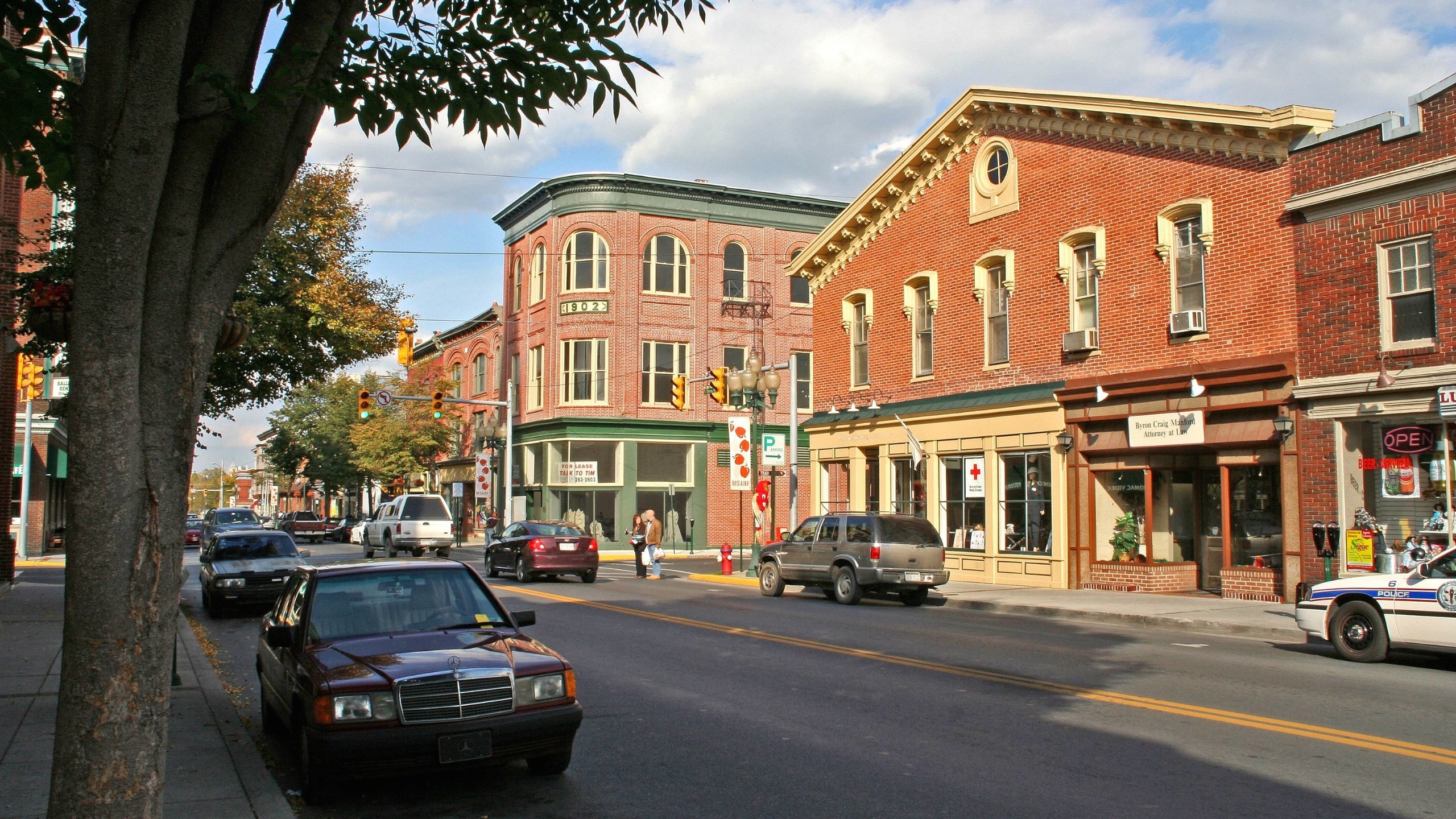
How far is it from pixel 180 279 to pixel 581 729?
227 inches

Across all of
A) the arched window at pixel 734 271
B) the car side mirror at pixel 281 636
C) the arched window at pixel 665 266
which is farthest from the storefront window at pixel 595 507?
the car side mirror at pixel 281 636

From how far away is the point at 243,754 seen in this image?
808 centimetres

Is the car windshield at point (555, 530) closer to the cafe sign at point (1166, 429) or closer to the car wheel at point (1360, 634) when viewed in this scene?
the cafe sign at point (1166, 429)

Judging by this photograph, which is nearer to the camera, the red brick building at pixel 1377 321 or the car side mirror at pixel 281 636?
the car side mirror at pixel 281 636

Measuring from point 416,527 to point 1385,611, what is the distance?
29.1 meters

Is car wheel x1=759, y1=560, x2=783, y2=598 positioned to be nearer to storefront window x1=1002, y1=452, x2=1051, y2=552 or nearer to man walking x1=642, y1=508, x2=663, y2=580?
storefront window x1=1002, y1=452, x2=1051, y2=552

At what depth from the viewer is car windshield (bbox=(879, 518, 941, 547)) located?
21047 millimetres

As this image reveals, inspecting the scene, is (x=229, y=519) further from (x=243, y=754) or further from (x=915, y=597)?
(x=243, y=754)

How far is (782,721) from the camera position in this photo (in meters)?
9.46

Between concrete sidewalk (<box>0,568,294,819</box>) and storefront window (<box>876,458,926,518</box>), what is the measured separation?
18.4 meters

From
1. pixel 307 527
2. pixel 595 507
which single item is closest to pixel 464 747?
pixel 595 507

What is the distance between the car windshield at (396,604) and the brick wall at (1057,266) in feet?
53.1

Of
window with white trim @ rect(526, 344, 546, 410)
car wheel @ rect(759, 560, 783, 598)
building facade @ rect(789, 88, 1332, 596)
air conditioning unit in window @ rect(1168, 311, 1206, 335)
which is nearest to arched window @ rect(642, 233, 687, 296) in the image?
window with white trim @ rect(526, 344, 546, 410)

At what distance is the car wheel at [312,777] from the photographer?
6918mm
